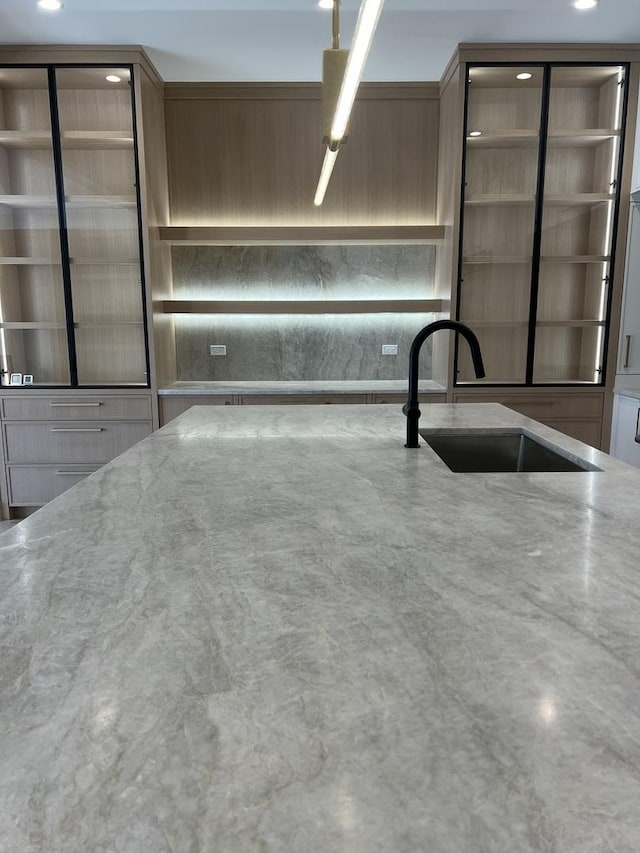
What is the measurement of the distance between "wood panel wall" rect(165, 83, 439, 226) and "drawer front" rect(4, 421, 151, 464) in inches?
60.4

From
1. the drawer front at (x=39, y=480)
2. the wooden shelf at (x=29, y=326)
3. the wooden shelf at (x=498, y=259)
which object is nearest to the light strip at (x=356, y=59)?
the wooden shelf at (x=498, y=259)

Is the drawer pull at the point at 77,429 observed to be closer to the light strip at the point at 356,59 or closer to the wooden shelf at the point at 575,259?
the light strip at the point at 356,59

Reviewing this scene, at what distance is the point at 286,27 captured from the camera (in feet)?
9.94

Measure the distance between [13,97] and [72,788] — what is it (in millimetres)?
4256

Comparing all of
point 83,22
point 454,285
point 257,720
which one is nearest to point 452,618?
point 257,720

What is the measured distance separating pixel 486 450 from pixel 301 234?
2408 millimetres

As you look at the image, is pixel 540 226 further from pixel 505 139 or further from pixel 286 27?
pixel 286 27

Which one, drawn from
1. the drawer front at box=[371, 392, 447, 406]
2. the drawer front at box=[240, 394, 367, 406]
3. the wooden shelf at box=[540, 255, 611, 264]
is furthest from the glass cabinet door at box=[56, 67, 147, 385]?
the wooden shelf at box=[540, 255, 611, 264]

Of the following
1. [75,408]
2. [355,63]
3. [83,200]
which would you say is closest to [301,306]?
[83,200]

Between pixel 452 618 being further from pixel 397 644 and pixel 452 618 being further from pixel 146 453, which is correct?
pixel 146 453

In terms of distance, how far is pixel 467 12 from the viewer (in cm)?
292

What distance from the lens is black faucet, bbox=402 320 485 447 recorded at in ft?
4.87

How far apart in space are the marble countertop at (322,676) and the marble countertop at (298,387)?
2494 mm

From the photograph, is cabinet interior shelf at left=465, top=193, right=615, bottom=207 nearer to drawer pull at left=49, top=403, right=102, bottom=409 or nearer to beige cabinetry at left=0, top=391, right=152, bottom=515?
beige cabinetry at left=0, top=391, right=152, bottom=515
